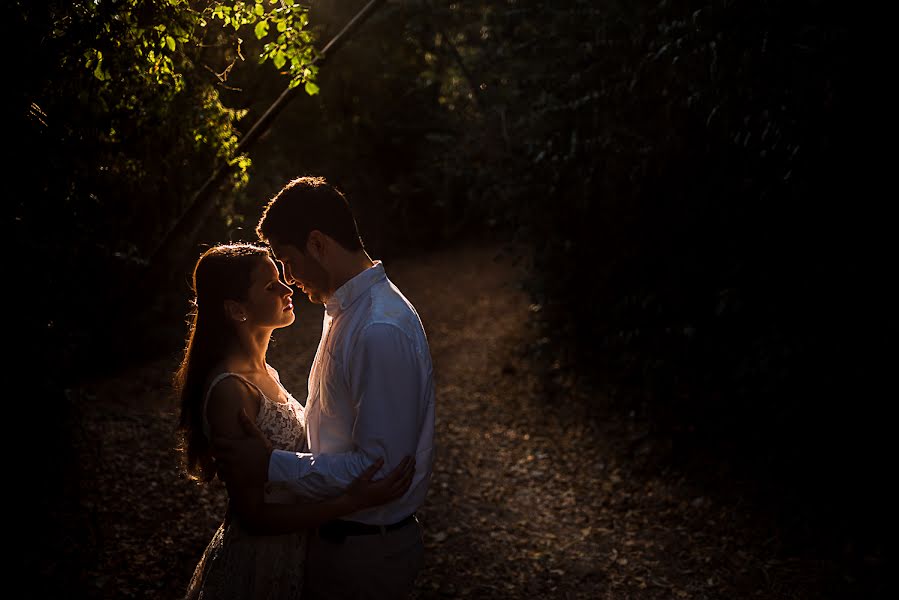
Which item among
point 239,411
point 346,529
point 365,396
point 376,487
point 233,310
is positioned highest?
point 233,310

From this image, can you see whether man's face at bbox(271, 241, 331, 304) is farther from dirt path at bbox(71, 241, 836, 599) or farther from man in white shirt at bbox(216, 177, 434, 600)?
dirt path at bbox(71, 241, 836, 599)

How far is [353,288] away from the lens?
2803 millimetres

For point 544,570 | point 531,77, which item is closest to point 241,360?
point 544,570

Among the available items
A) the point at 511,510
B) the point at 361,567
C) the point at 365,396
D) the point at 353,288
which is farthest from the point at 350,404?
the point at 511,510

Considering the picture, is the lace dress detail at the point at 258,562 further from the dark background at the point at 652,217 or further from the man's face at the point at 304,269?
the dark background at the point at 652,217

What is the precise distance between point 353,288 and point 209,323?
2.20 ft

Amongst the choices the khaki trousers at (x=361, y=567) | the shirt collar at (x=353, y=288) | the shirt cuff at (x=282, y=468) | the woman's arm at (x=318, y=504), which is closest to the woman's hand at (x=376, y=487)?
the woman's arm at (x=318, y=504)

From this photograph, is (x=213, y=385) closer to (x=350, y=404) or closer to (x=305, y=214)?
(x=350, y=404)

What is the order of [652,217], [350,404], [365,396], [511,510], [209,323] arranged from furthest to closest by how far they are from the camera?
[652,217], [511,510], [209,323], [350,404], [365,396]

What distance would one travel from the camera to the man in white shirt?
8.56 ft

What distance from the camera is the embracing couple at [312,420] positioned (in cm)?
262

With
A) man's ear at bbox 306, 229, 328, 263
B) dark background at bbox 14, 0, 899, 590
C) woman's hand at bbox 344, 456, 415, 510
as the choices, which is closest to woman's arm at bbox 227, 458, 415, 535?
woman's hand at bbox 344, 456, 415, 510

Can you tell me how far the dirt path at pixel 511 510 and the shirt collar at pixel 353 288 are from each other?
5.84ft

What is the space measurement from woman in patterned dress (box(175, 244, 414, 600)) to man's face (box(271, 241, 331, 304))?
20 centimetres
